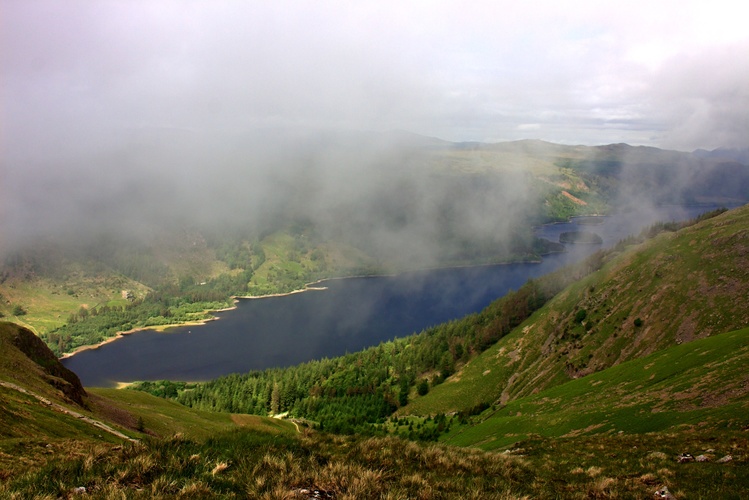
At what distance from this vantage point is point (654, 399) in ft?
113

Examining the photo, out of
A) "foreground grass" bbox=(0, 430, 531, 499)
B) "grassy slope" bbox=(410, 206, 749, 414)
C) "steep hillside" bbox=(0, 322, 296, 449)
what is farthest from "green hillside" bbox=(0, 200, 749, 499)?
"grassy slope" bbox=(410, 206, 749, 414)

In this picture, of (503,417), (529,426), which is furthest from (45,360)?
(503,417)

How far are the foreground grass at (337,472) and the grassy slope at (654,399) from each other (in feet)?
36.8

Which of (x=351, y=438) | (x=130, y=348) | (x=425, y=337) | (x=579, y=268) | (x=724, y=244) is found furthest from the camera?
(x=130, y=348)

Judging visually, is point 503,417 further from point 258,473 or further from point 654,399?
point 258,473

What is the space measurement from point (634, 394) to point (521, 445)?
17.4m

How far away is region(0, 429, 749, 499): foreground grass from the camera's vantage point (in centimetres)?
866

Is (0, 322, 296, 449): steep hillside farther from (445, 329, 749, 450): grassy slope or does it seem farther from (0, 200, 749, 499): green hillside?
(445, 329, 749, 450): grassy slope

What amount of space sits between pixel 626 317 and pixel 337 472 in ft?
277

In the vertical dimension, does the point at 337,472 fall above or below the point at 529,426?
above

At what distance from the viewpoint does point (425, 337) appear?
501 feet

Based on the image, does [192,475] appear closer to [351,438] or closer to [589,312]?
[351,438]

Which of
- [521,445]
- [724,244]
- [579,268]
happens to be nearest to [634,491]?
[521,445]

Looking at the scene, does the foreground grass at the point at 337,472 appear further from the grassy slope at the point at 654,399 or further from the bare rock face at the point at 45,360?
the bare rock face at the point at 45,360
